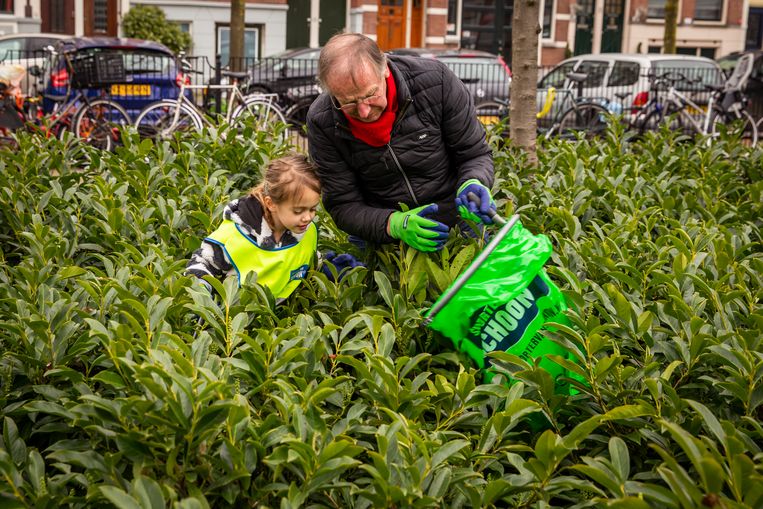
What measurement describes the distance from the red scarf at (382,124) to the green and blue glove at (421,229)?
310mm

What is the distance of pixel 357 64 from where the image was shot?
2916mm

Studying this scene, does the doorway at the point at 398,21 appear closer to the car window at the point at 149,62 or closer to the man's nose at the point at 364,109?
the car window at the point at 149,62

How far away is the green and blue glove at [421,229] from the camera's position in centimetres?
303

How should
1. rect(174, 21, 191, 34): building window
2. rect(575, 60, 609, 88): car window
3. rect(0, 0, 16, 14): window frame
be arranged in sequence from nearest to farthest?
rect(575, 60, 609, 88): car window → rect(0, 0, 16, 14): window frame → rect(174, 21, 191, 34): building window

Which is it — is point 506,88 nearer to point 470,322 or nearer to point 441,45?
point 470,322

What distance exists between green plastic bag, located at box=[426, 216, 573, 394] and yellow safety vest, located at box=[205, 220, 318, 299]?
75 cm

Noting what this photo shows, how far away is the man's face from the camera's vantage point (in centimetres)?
292

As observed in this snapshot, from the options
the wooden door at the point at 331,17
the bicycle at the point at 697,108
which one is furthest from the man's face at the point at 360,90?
the wooden door at the point at 331,17

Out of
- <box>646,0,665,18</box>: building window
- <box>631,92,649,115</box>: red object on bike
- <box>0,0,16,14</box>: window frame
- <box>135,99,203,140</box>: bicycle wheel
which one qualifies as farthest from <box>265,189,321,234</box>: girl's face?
<box>646,0,665,18</box>: building window

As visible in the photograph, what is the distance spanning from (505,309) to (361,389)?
1.94 feet

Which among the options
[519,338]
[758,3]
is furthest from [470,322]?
[758,3]

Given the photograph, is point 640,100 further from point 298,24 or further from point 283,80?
point 298,24

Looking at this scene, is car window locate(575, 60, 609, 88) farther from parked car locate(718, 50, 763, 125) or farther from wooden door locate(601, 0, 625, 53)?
wooden door locate(601, 0, 625, 53)

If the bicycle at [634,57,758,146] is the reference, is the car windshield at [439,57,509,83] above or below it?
above
